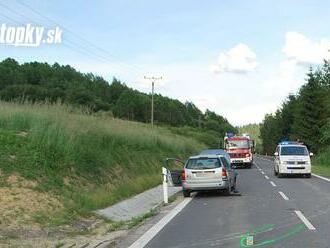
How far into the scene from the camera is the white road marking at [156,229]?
10.9m

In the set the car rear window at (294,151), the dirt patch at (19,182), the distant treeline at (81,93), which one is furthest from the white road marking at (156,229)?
the car rear window at (294,151)

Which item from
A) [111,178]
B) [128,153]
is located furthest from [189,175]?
[128,153]

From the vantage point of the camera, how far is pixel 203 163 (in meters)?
21.9

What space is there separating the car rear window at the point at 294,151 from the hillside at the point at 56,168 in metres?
10.0

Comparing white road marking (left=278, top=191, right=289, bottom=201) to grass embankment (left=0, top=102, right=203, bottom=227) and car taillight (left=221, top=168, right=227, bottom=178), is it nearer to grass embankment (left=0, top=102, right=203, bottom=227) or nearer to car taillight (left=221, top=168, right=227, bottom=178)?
car taillight (left=221, top=168, right=227, bottom=178)

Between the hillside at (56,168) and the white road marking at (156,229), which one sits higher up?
the hillside at (56,168)

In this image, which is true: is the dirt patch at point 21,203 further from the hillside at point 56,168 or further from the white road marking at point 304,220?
the white road marking at point 304,220

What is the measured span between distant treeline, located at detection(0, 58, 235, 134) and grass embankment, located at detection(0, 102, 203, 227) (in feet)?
10.9

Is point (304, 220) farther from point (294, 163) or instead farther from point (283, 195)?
point (294, 163)

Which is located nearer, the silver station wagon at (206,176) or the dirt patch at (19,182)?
the dirt patch at (19,182)

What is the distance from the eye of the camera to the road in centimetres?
1096

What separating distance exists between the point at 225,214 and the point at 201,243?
499 centimetres

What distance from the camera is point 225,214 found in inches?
617

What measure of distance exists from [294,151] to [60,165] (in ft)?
63.3
